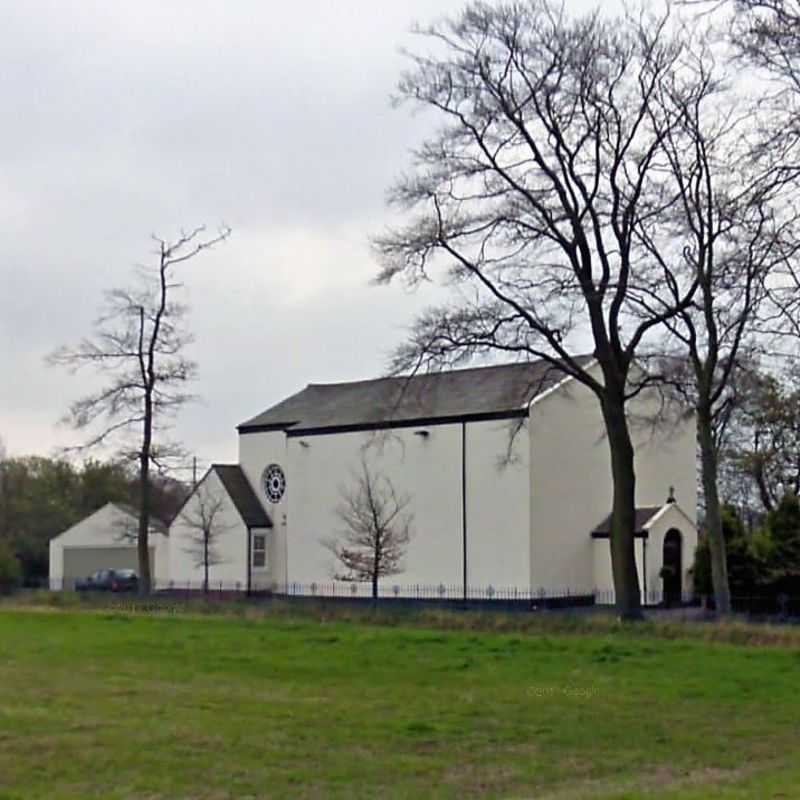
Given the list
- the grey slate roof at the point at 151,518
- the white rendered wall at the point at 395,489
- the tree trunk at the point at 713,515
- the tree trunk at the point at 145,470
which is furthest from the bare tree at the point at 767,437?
the grey slate roof at the point at 151,518

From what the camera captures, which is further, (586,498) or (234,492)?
(234,492)

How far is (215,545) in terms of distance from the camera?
59438 mm

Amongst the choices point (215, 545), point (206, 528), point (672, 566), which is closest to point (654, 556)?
point (672, 566)

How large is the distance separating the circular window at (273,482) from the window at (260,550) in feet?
6.00

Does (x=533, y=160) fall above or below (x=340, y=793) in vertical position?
above

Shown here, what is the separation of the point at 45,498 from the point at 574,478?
42.6m

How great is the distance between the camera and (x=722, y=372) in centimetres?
3925

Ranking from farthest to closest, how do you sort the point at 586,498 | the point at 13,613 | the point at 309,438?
the point at 309,438
the point at 586,498
the point at 13,613

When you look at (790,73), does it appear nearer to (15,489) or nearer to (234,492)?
(234,492)

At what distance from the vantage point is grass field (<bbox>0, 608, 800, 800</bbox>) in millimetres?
12531

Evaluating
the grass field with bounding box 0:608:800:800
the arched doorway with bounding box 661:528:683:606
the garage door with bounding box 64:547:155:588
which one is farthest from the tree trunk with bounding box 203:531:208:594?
the grass field with bounding box 0:608:800:800

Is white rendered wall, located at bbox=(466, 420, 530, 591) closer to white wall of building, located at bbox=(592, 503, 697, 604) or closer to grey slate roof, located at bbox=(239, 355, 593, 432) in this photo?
grey slate roof, located at bbox=(239, 355, 593, 432)

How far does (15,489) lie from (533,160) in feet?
187

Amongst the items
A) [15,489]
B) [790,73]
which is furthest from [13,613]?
[15,489]
